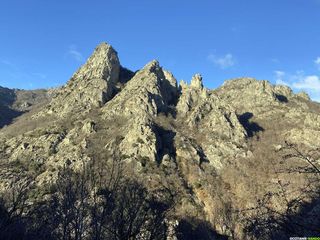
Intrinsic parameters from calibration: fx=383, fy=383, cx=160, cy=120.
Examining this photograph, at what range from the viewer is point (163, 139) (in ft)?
367

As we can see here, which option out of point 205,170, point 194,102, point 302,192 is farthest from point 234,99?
point 302,192

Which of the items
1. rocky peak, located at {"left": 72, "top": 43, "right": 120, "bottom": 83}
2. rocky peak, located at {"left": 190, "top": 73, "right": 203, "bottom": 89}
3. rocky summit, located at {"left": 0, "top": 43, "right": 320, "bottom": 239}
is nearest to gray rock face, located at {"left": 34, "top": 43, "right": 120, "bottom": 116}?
rocky peak, located at {"left": 72, "top": 43, "right": 120, "bottom": 83}

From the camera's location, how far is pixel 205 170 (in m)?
104

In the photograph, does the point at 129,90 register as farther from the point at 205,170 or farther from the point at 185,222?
the point at 185,222

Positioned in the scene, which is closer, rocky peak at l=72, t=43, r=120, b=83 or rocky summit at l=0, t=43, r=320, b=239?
rocky summit at l=0, t=43, r=320, b=239

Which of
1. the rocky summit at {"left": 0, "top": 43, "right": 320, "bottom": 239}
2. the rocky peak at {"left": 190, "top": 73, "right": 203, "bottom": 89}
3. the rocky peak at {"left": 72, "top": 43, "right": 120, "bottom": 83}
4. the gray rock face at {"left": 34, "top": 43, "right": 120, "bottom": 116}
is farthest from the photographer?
the rocky peak at {"left": 190, "top": 73, "right": 203, "bottom": 89}

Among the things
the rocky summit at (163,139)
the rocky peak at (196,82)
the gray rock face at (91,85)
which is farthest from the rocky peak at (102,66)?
the rocky peak at (196,82)

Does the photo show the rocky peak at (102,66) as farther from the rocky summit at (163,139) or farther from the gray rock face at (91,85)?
the rocky summit at (163,139)

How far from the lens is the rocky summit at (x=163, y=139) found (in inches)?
3460

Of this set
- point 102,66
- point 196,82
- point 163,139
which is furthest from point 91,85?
point 196,82

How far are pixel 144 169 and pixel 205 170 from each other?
63.9ft

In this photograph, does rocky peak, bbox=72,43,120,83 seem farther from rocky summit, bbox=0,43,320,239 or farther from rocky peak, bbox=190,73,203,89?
rocky peak, bbox=190,73,203,89

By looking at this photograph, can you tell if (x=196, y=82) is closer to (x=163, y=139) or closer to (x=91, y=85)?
(x=91, y=85)

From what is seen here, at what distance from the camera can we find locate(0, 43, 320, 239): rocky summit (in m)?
87.9
